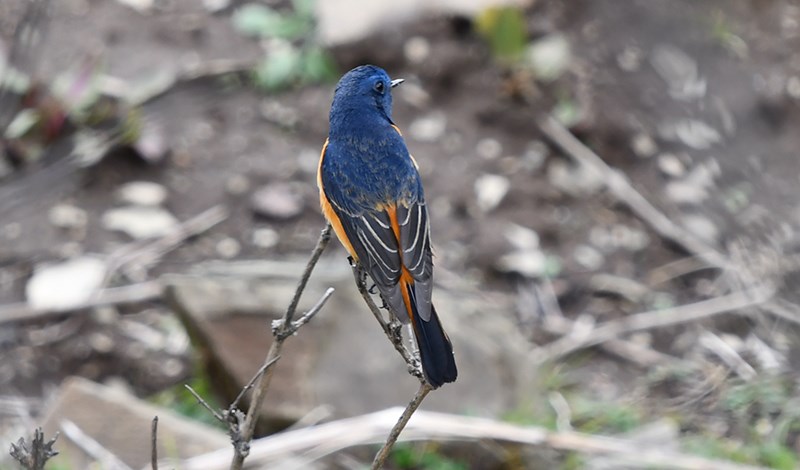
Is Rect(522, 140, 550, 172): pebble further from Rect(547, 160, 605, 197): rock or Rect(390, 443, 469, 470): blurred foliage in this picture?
Rect(390, 443, 469, 470): blurred foliage

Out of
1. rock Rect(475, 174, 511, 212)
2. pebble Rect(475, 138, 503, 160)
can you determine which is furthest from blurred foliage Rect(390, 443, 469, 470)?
pebble Rect(475, 138, 503, 160)

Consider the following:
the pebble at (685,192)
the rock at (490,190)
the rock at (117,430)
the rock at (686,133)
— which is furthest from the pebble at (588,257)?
the rock at (117,430)

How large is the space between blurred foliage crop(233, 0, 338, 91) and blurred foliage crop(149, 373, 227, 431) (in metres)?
2.13

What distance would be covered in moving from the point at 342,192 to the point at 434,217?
10.3 feet

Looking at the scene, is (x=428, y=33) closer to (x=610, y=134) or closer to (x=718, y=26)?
(x=610, y=134)

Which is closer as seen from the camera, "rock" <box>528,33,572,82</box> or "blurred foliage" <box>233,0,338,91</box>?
"blurred foliage" <box>233,0,338,91</box>

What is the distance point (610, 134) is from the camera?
6285 mm

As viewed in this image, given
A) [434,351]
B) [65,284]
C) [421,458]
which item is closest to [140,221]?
[65,284]

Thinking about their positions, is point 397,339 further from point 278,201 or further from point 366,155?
point 278,201

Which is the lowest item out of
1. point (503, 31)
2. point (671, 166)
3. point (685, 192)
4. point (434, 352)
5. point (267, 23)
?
point (434, 352)

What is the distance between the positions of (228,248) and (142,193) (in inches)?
22.6

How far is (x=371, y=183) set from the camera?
2678 millimetres

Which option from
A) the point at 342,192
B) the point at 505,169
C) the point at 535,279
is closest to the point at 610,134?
the point at 505,169

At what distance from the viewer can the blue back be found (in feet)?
8.78
